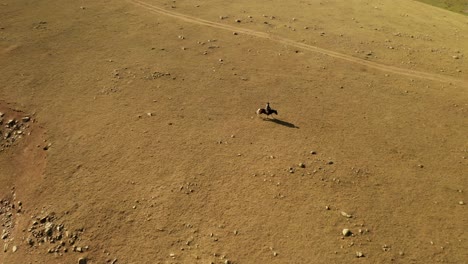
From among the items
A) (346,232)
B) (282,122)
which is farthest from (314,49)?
(346,232)

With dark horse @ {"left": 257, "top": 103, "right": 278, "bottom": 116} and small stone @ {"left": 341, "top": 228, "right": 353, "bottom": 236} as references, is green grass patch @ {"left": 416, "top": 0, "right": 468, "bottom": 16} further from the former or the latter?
small stone @ {"left": 341, "top": 228, "right": 353, "bottom": 236}

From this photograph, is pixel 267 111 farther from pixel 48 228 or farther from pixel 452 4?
pixel 452 4

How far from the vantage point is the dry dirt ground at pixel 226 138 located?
37.7 feet

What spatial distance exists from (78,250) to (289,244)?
6.11m

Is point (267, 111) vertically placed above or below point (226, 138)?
above

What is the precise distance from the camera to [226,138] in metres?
15.0

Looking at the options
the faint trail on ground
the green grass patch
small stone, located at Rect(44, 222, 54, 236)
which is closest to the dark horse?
the faint trail on ground

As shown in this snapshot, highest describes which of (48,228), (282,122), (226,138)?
(282,122)

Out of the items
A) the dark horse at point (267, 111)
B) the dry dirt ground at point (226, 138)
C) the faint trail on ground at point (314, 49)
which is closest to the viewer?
the dry dirt ground at point (226, 138)

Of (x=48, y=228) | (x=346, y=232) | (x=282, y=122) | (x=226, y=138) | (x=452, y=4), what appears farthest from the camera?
(x=452, y=4)

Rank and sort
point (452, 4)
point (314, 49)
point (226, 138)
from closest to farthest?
1. point (226, 138)
2. point (314, 49)
3. point (452, 4)

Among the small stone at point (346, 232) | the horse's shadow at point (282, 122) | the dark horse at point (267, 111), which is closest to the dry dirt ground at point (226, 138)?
the horse's shadow at point (282, 122)

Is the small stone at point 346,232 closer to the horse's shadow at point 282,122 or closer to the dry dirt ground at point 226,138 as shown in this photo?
the dry dirt ground at point 226,138

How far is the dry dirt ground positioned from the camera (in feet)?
37.7
